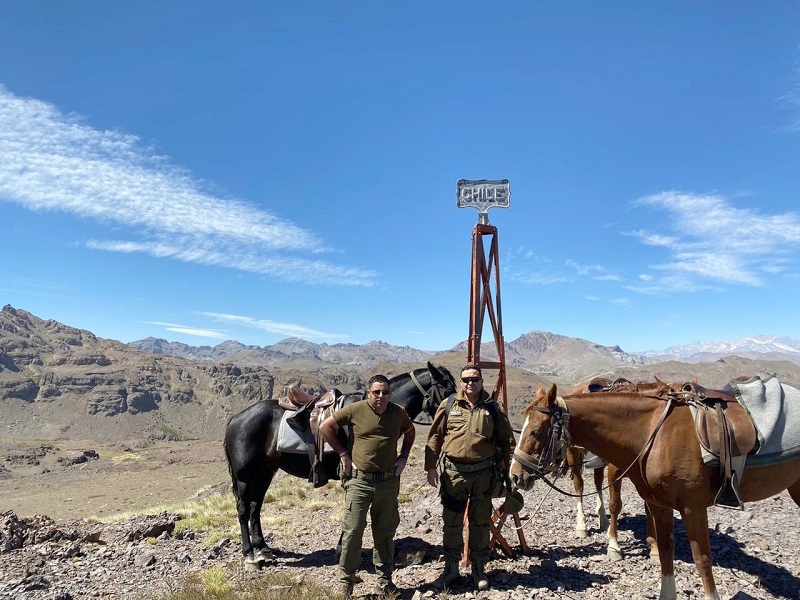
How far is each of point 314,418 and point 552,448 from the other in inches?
149

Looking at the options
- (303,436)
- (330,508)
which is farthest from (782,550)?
(330,508)

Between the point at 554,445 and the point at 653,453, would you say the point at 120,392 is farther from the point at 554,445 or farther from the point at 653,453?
the point at 653,453

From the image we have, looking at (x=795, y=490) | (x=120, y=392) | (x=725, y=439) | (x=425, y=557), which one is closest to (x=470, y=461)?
(x=425, y=557)

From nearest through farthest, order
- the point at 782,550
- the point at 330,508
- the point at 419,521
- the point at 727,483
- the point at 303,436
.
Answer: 1. the point at 727,483
2. the point at 782,550
3. the point at 303,436
4. the point at 419,521
5. the point at 330,508

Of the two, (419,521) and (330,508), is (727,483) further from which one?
(330,508)

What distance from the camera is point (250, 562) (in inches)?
296

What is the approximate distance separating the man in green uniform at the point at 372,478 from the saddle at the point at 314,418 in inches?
61.9

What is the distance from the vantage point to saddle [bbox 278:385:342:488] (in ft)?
24.7

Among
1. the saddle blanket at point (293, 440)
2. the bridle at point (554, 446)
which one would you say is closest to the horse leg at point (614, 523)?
the bridle at point (554, 446)

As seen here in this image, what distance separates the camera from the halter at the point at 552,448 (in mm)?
5289

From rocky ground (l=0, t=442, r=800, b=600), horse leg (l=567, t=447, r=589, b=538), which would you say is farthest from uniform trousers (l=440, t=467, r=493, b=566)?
horse leg (l=567, t=447, r=589, b=538)

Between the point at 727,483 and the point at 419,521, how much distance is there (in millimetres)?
5059

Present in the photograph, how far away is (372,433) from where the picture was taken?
19.3 ft

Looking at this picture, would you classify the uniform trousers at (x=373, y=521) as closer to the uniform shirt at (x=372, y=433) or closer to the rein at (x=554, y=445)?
the uniform shirt at (x=372, y=433)
